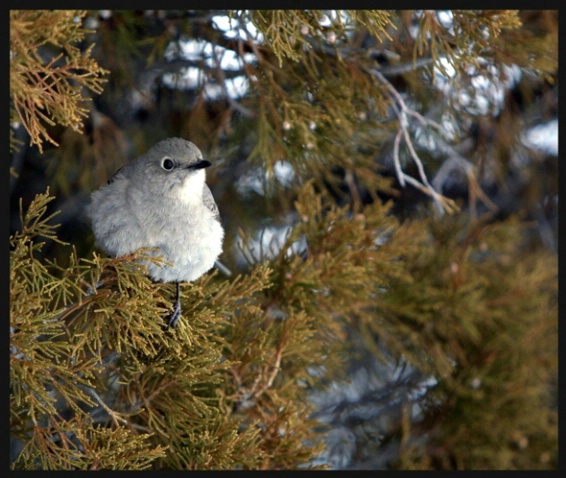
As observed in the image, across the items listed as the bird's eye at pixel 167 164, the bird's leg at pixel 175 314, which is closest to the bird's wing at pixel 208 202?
the bird's eye at pixel 167 164

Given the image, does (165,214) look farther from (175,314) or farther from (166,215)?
(175,314)

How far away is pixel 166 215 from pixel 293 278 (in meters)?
0.51

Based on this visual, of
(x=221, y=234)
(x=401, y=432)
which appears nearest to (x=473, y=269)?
(x=401, y=432)

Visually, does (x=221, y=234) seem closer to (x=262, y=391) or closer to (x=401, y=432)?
(x=262, y=391)

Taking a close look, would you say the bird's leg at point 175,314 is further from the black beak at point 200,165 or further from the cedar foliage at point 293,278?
the black beak at point 200,165

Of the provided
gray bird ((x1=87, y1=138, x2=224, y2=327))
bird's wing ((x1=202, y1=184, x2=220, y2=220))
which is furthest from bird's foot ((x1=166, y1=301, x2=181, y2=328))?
bird's wing ((x1=202, y1=184, x2=220, y2=220))

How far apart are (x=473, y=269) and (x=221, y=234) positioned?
122 cm

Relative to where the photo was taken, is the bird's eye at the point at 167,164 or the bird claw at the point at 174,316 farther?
the bird's eye at the point at 167,164

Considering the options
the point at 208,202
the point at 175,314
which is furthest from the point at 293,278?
the point at 175,314

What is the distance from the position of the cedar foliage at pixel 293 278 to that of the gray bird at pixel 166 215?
86mm

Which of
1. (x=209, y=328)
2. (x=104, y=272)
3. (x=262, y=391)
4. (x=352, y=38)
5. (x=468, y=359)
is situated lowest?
(x=468, y=359)

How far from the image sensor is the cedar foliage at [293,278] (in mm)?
1880

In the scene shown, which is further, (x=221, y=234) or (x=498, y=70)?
(x=498, y=70)

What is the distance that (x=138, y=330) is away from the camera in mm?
1870
